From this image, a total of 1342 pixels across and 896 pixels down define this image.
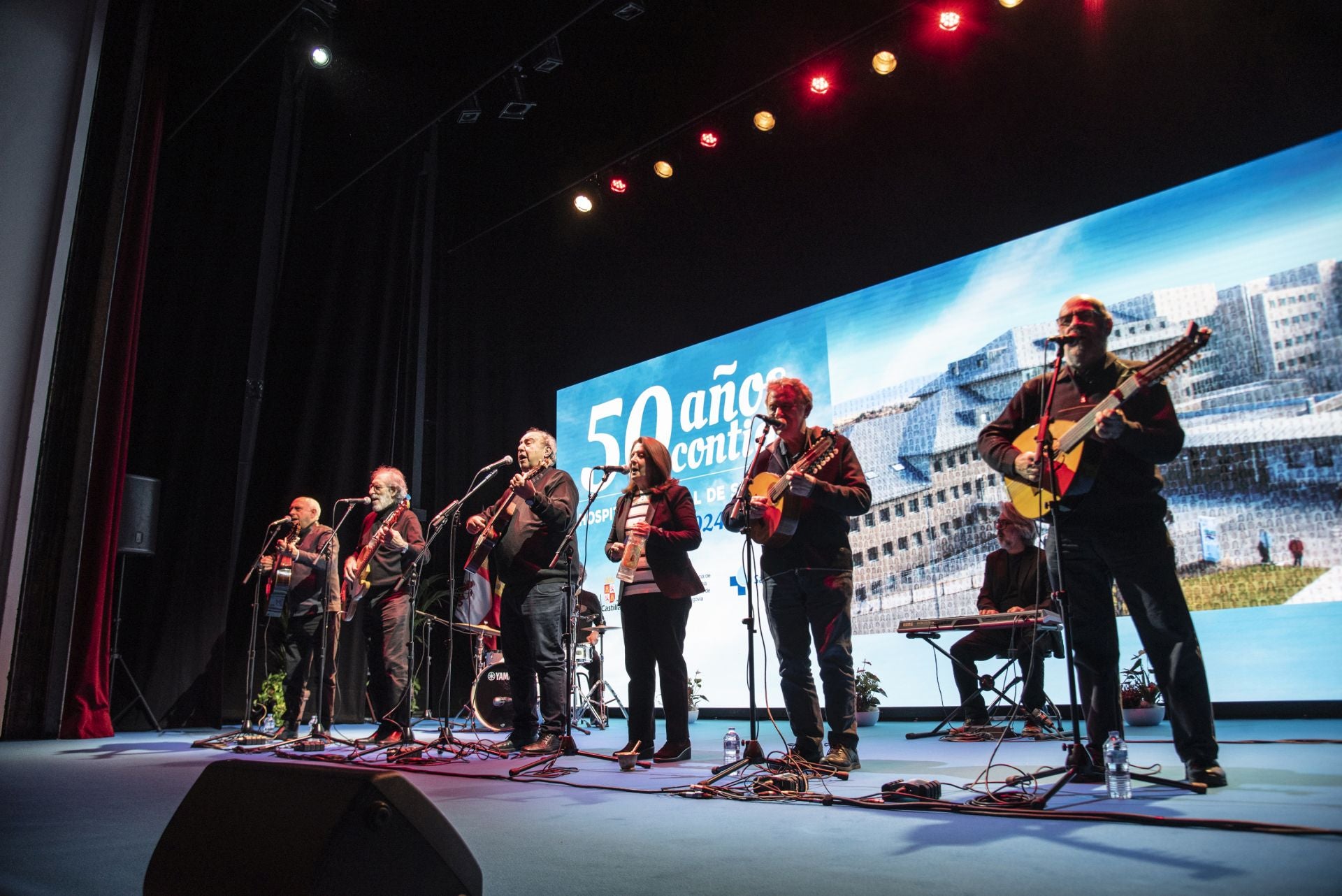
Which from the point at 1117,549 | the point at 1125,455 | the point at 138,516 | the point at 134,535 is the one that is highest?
the point at 138,516

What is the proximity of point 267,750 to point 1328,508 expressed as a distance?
627 cm

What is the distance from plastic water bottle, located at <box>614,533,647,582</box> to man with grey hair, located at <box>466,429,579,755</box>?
0.47 metres

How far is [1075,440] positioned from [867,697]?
4.11 metres

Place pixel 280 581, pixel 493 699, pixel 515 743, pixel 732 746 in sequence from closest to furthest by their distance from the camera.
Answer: pixel 732 746 < pixel 515 743 < pixel 280 581 < pixel 493 699

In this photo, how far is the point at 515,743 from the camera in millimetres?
4836

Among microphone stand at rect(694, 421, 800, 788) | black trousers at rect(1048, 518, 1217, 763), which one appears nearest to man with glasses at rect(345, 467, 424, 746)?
microphone stand at rect(694, 421, 800, 788)

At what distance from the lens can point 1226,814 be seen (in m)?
2.44

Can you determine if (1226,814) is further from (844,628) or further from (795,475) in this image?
(795,475)

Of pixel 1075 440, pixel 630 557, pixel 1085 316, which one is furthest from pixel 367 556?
pixel 1085 316

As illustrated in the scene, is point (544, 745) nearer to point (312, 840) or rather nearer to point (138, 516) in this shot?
point (312, 840)

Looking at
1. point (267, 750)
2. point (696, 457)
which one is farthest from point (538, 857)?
point (696, 457)

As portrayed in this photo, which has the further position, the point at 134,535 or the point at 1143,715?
the point at 134,535

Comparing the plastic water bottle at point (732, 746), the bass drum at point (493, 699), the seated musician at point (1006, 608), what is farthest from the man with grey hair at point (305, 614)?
the seated musician at point (1006, 608)

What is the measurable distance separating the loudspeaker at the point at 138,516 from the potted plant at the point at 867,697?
595cm
